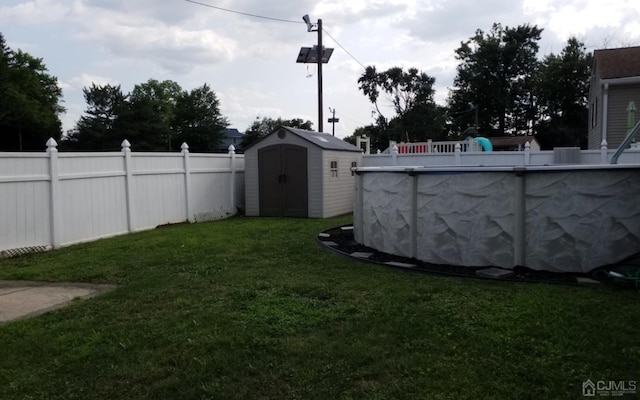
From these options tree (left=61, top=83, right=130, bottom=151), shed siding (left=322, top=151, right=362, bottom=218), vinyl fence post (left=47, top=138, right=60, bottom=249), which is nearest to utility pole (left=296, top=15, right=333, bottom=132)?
shed siding (left=322, top=151, right=362, bottom=218)

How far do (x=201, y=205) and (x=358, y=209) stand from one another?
6.10 m

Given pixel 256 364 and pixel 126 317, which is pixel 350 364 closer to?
pixel 256 364

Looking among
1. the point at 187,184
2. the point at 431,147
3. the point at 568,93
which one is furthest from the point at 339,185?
the point at 568,93

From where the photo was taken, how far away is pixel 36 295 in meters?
5.27

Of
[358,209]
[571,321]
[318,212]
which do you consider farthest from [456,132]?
→ [571,321]

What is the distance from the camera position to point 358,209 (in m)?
7.70

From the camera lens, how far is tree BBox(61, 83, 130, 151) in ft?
163

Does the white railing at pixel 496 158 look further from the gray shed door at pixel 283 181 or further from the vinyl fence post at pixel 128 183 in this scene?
the vinyl fence post at pixel 128 183

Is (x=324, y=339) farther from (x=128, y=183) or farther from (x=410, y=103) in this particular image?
(x=410, y=103)

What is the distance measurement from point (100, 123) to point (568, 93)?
45.7 meters

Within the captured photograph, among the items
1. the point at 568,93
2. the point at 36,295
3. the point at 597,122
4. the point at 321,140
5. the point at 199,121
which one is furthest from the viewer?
the point at 199,121

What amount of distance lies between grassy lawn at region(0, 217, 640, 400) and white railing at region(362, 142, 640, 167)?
30.7 ft

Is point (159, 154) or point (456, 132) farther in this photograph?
point (456, 132)

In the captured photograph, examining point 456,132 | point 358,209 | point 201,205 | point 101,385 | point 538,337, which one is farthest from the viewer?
point 456,132
